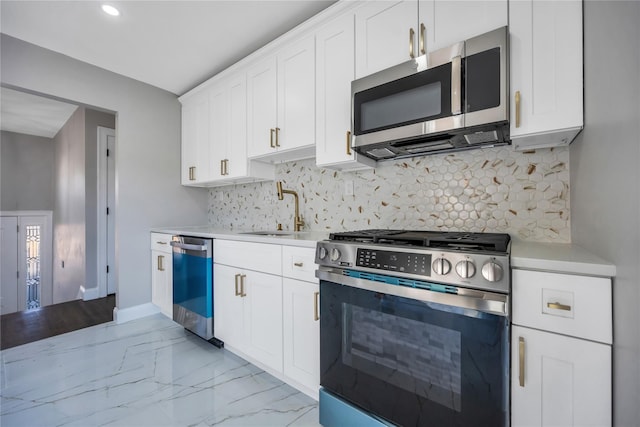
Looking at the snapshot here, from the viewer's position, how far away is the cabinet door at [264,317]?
1.74 metres

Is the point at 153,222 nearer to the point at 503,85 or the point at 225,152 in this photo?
the point at 225,152

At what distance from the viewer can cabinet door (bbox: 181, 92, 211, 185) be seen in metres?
2.95

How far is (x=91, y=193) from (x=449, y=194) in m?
4.36

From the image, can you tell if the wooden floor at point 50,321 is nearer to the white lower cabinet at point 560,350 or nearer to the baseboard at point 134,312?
the baseboard at point 134,312

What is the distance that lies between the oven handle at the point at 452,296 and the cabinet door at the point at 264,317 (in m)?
0.61

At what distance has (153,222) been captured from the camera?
123 inches

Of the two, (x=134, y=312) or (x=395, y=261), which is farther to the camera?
(x=134, y=312)

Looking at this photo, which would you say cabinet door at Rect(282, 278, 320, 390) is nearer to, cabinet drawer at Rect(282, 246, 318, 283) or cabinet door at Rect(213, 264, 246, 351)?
cabinet drawer at Rect(282, 246, 318, 283)

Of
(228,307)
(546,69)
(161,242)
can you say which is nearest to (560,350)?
(546,69)

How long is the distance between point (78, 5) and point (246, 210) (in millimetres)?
1989

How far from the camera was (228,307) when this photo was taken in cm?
211

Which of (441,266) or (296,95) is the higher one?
(296,95)

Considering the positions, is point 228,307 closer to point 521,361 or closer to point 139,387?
point 139,387

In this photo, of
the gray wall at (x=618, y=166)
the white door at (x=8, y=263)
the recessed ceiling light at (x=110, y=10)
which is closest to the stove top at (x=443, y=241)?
the gray wall at (x=618, y=166)
